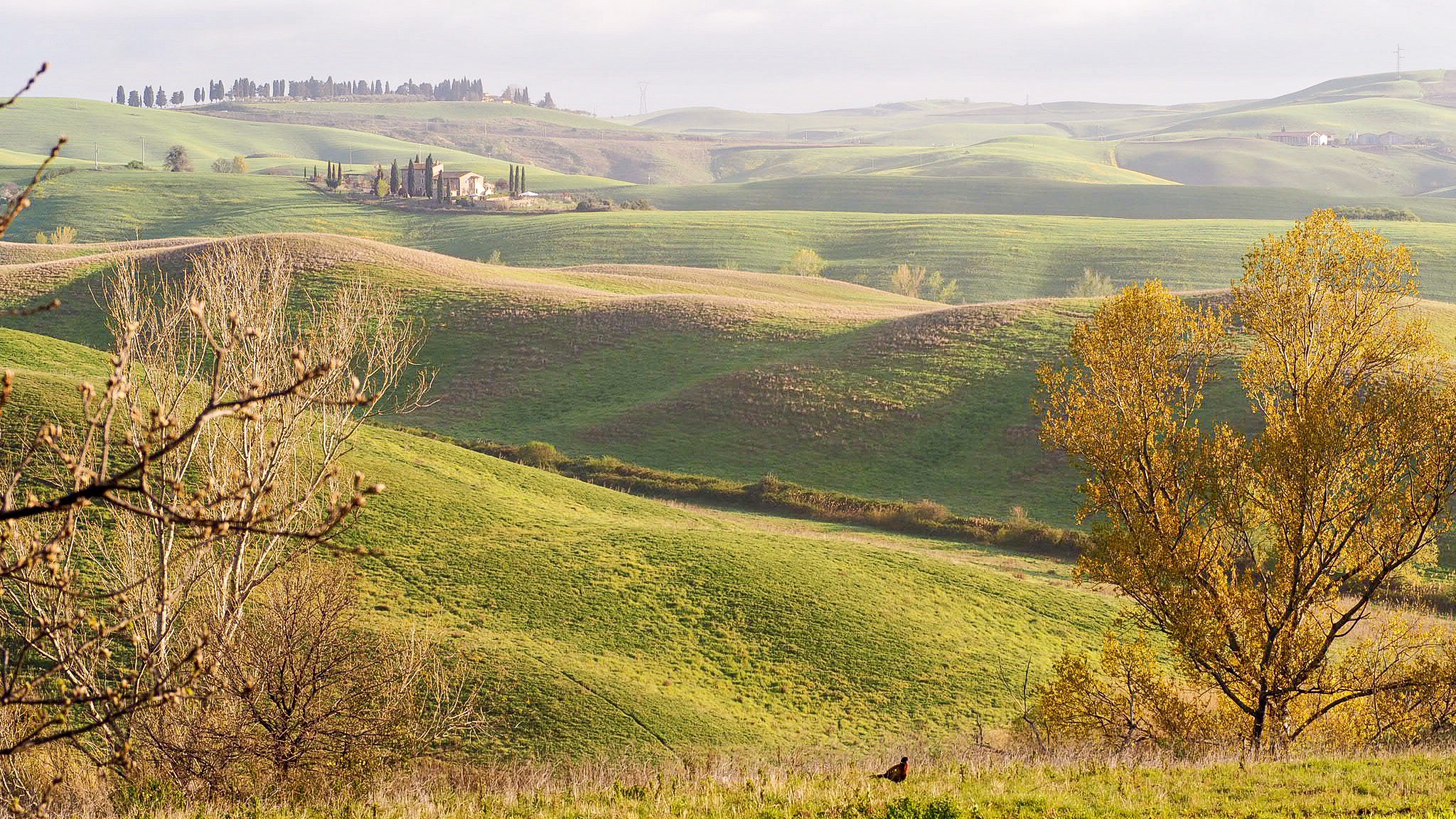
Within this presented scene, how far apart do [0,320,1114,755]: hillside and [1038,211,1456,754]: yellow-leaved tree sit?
6.86 metres

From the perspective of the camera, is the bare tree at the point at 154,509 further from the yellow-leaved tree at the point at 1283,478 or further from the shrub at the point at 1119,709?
the yellow-leaved tree at the point at 1283,478

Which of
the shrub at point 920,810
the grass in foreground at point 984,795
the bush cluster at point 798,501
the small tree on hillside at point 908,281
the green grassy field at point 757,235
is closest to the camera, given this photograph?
the shrub at point 920,810

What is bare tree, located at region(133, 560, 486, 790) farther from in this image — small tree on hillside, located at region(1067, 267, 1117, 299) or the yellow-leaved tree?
small tree on hillside, located at region(1067, 267, 1117, 299)

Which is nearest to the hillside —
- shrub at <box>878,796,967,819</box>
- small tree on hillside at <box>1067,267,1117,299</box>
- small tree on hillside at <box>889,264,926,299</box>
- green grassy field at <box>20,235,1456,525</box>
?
shrub at <box>878,796,967,819</box>

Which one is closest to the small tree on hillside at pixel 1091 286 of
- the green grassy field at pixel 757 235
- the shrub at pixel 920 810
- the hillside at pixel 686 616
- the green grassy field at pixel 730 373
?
the green grassy field at pixel 757 235

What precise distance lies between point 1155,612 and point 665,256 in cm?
13248

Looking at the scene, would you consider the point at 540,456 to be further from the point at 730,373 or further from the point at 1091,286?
the point at 1091,286

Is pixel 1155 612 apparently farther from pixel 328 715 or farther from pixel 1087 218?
pixel 1087 218

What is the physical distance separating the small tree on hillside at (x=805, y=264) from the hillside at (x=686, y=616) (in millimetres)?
106003

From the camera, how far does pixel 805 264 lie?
152 m

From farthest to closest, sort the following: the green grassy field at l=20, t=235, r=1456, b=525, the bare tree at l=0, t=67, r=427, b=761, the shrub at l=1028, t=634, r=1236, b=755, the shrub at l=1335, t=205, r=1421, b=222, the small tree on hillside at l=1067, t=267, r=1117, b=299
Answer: the shrub at l=1335, t=205, r=1421, b=222
the small tree on hillside at l=1067, t=267, r=1117, b=299
the green grassy field at l=20, t=235, r=1456, b=525
the shrub at l=1028, t=634, r=1236, b=755
the bare tree at l=0, t=67, r=427, b=761

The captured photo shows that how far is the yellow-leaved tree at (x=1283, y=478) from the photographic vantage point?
2528 cm

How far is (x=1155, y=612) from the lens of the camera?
27141 mm

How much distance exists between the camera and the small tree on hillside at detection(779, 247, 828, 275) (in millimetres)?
151375
